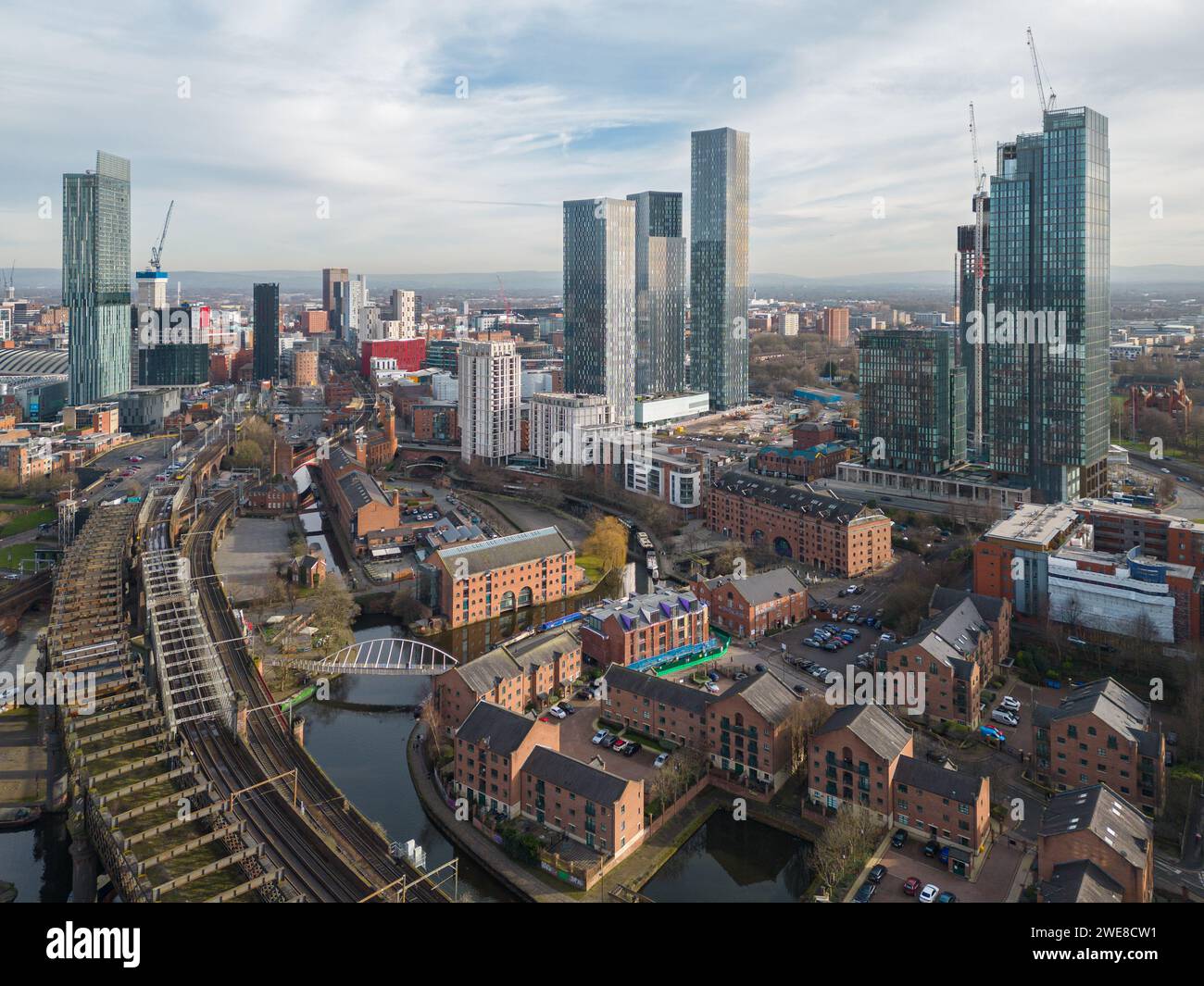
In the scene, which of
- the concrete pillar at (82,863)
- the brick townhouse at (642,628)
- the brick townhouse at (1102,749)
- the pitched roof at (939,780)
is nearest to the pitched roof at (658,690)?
the brick townhouse at (642,628)

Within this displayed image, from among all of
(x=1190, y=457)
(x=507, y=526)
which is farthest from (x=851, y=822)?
(x=1190, y=457)

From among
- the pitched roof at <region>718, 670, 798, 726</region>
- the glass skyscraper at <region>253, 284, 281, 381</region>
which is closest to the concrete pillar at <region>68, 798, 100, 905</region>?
the pitched roof at <region>718, 670, 798, 726</region>

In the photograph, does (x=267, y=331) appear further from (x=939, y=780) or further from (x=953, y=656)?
(x=939, y=780)

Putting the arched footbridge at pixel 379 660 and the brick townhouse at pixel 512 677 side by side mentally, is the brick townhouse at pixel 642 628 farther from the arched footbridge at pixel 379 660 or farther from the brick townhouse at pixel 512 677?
the arched footbridge at pixel 379 660

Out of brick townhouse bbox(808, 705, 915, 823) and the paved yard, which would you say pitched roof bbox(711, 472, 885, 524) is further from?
the paved yard

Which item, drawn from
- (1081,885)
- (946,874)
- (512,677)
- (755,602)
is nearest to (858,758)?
(946,874)

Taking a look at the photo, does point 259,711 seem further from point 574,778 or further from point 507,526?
point 507,526
